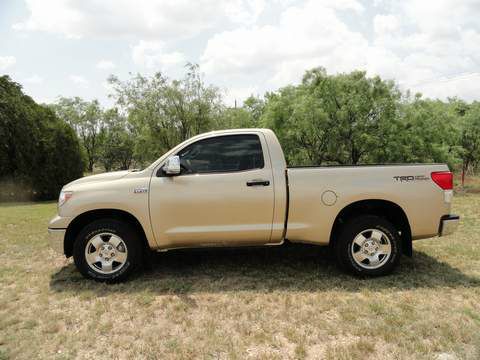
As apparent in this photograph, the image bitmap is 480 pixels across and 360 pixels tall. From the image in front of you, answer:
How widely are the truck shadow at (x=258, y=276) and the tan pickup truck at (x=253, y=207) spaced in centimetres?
22

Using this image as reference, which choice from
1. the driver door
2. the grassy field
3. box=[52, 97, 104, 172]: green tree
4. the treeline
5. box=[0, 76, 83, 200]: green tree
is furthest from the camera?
box=[52, 97, 104, 172]: green tree

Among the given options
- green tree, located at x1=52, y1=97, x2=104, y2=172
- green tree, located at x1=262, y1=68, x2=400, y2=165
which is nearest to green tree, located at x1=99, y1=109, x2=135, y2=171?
green tree, located at x1=52, y1=97, x2=104, y2=172

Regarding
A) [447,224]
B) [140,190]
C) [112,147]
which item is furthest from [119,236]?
[112,147]

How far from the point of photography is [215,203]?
4.56 m

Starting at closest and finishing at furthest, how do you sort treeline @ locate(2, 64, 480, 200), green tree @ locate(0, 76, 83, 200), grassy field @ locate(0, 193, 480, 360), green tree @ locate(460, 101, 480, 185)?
grassy field @ locate(0, 193, 480, 360) → treeline @ locate(2, 64, 480, 200) → green tree @ locate(0, 76, 83, 200) → green tree @ locate(460, 101, 480, 185)

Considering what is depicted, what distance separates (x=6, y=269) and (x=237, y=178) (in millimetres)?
3677

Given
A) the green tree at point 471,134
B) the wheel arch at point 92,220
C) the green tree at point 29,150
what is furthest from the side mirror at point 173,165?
the green tree at point 471,134

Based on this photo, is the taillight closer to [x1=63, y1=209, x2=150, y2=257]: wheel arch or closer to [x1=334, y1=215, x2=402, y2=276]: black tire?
[x1=334, y1=215, x2=402, y2=276]: black tire

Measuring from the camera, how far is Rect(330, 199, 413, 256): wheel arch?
4715 millimetres

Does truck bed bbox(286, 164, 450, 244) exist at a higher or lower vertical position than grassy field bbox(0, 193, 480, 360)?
higher

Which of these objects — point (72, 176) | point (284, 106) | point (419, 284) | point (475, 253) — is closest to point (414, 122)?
point (284, 106)

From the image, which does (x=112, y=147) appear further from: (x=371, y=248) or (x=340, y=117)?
(x=371, y=248)

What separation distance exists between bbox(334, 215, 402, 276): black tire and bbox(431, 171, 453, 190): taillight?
760mm

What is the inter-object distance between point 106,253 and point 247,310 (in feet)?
6.42
